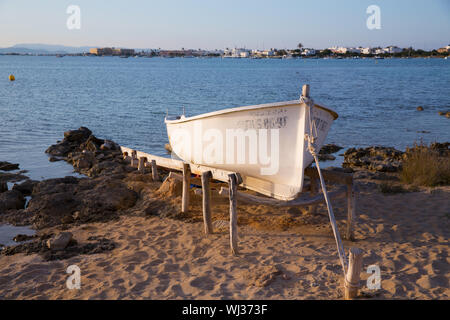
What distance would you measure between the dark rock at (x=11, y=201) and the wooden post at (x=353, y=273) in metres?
7.37

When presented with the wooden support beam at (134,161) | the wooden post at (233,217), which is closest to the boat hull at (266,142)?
the wooden post at (233,217)

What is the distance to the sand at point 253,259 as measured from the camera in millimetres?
4758

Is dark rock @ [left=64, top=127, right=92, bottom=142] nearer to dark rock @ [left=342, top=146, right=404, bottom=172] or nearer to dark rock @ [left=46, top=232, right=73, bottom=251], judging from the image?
dark rock @ [left=342, top=146, right=404, bottom=172]

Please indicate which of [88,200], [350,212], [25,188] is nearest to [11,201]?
[25,188]

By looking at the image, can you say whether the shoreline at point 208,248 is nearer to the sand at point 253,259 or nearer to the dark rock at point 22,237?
the sand at point 253,259

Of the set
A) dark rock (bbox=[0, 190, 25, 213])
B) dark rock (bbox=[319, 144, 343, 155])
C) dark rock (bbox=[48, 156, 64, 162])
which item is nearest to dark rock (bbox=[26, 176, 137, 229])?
dark rock (bbox=[0, 190, 25, 213])

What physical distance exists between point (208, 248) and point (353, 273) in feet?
8.38

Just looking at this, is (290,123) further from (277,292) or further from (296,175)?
(277,292)

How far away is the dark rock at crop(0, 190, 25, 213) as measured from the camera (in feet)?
27.8

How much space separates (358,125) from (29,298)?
65.6 ft

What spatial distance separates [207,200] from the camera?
656 centimetres

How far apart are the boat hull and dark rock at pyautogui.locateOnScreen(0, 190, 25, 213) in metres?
4.55

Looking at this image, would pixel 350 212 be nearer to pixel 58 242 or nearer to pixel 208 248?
pixel 208 248

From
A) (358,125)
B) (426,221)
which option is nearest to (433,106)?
(358,125)
